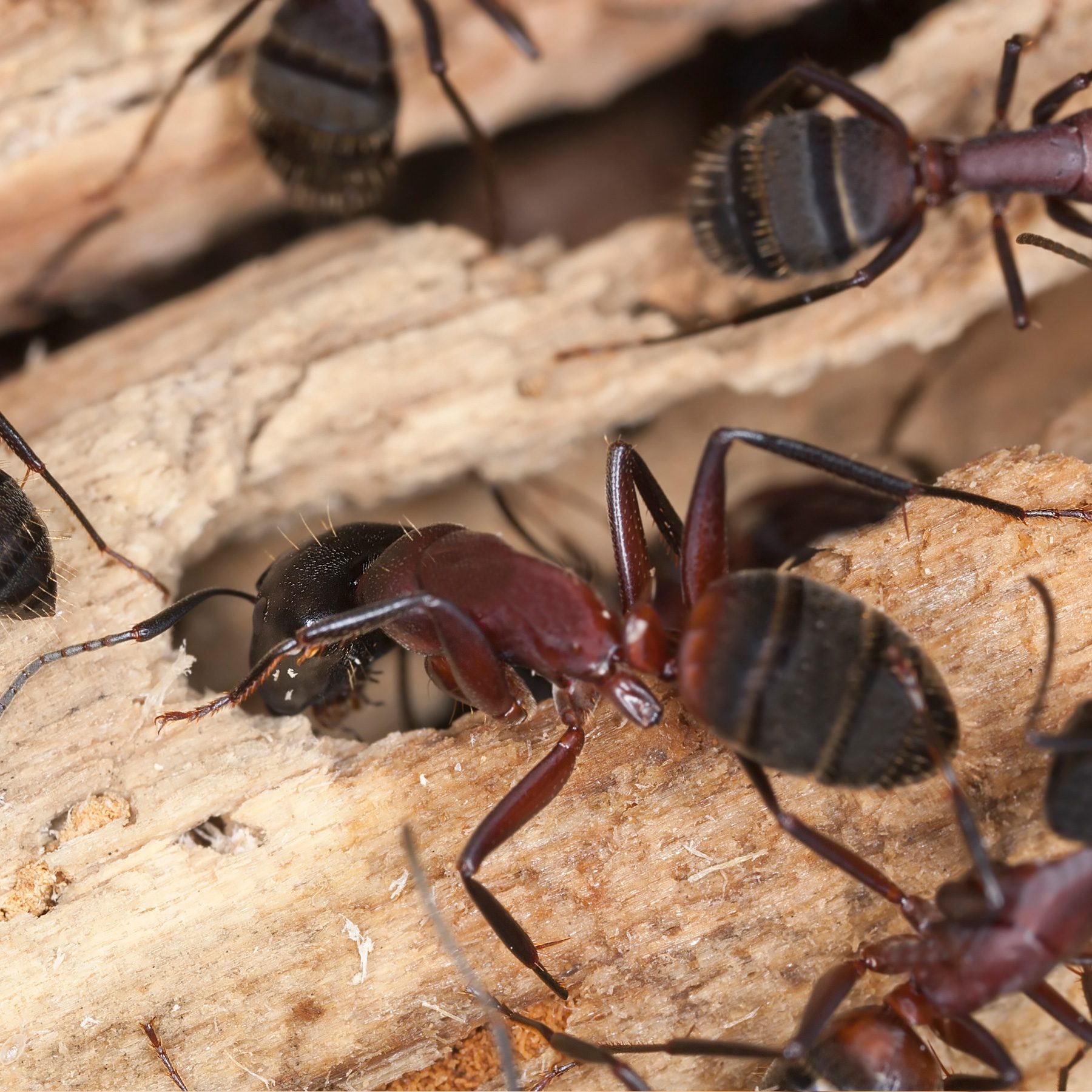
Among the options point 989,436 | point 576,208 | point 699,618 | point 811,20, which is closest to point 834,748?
point 699,618

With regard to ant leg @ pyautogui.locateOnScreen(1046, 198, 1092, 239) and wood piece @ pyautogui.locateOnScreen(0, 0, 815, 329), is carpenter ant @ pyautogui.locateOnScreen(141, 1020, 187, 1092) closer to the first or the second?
wood piece @ pyautogui.locateOnScreen(0, 0, 815, 329)

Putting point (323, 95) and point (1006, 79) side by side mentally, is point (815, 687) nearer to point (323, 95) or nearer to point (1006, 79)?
point (1006, 79)

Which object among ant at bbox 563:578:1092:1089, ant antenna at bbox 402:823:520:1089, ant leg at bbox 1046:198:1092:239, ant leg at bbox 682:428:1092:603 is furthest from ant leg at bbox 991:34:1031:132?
ant antenna at bbox 402:823:520:1089

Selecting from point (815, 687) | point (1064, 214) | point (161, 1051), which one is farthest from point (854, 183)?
point (161, 1051)

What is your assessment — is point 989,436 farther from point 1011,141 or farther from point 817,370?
point 1011,141

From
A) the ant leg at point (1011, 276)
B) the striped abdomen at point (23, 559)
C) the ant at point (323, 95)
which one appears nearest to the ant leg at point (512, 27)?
the ant at point (323, 95)
